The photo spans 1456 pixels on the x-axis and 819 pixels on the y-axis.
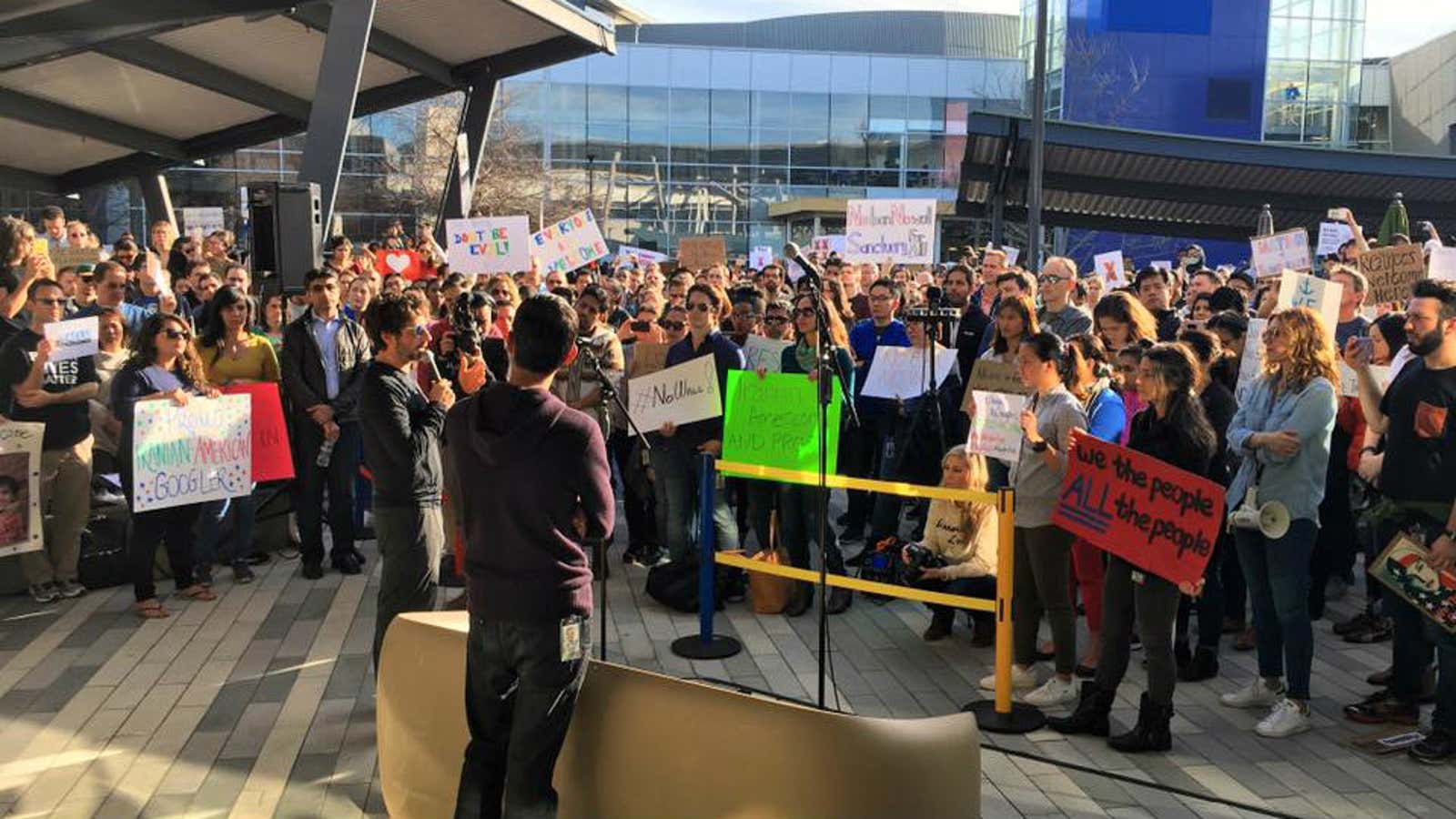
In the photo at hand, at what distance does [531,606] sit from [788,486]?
429cm

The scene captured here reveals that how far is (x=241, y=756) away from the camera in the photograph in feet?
18.0

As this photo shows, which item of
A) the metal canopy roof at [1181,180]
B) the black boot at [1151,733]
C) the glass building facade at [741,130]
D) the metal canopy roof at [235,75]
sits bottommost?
the black boot at [1151,733]

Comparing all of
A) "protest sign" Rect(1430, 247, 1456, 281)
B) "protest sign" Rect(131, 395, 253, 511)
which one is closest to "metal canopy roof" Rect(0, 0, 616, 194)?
"protest sign" Rect(131, 395, 253, 511)

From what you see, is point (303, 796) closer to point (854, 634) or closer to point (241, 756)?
point (241, 756)

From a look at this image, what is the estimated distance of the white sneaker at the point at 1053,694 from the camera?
20.2 feet

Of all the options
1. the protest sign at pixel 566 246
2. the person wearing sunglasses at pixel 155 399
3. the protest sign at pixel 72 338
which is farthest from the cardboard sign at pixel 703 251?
the protest sign at pixel 72 338

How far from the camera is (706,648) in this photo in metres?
7.05

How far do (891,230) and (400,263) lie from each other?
626 centimetres

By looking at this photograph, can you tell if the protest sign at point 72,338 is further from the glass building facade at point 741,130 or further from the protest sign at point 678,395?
the glass building facade at point 741,130

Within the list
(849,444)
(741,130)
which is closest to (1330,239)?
(849,444)

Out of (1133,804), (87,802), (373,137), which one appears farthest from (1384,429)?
(373,137)

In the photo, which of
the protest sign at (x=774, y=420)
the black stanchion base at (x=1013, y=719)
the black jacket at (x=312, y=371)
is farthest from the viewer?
the black jacket at (x=312, y=371)

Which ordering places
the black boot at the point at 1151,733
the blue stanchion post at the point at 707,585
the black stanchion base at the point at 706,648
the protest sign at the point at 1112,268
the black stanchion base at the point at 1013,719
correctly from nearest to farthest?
the black boot at the point at 1151,733, the black stanchion base at the point at 1013,719, the black stanchion base at the point at 706,648, the blue stanchion post at the point at 707,585, the protest sign at the point at 1112,268

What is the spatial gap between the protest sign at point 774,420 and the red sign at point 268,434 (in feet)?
10.9
